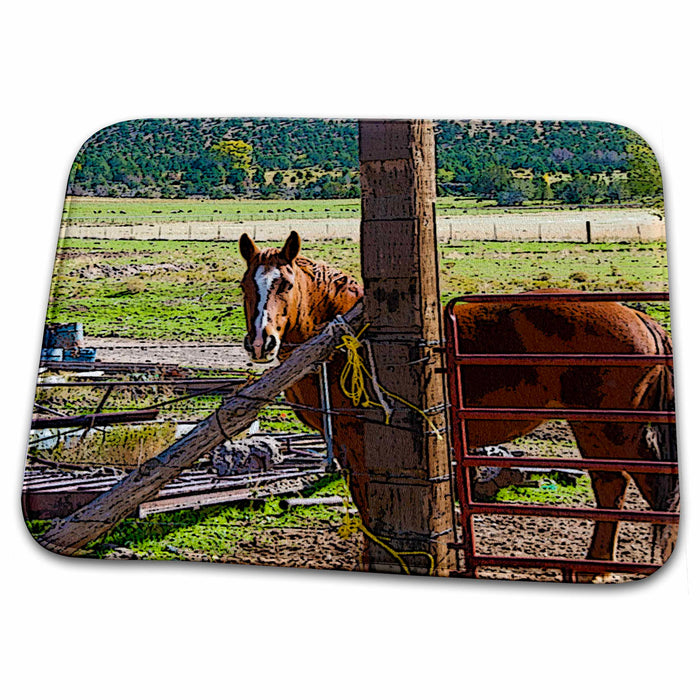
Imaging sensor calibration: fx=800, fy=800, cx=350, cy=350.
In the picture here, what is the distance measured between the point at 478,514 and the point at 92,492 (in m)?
1.08

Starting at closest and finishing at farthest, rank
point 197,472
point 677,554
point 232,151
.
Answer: point 677,554 → point 197,472 → point 232,151

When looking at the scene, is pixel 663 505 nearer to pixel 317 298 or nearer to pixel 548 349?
pixel 548 349

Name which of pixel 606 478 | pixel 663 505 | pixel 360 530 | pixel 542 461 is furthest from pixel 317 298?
pixel 663 505

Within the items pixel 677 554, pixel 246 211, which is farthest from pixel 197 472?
pixel 677 554

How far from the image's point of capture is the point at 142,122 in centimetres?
246

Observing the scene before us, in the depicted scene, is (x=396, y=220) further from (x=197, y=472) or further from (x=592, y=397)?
(x=197, y=472)

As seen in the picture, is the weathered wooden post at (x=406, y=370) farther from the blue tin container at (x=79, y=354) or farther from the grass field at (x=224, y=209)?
the blue tin container at (x=79, y=354)

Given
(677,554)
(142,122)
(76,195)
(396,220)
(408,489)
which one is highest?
(142,122)

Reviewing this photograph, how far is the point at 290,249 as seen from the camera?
90.2 inches

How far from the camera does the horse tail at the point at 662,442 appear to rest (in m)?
2.09

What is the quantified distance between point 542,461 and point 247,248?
1.02 meters

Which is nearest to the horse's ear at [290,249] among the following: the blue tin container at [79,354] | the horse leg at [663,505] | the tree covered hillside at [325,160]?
the tree covered hillside at [325,160]

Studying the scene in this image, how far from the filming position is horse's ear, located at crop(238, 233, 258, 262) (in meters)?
2.31

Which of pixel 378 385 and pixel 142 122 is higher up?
pixel 142 122
